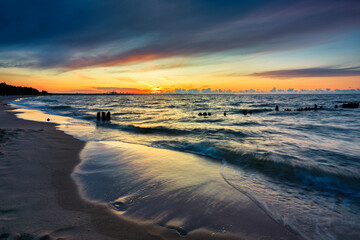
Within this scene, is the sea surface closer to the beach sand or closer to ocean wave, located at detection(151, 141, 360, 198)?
ocean wave, located at detection(151, 141, 360, 198)

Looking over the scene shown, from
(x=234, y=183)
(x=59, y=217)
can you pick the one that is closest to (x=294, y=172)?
(x=234, y=183)

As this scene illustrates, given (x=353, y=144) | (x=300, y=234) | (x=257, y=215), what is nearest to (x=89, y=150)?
(x=257, y=215)

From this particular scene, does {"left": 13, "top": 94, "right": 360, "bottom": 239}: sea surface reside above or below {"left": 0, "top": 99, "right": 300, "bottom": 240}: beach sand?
below

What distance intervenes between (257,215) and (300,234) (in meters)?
0.73

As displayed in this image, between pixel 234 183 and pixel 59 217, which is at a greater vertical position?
pixel 59 217

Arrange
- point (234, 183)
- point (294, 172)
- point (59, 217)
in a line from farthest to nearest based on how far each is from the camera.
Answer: point (294, 172) < point (234, 183) < point (59, 217)

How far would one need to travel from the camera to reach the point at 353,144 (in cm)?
1008

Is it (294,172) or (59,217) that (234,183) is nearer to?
(294,172)

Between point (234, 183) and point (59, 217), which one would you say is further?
point (234, 183)

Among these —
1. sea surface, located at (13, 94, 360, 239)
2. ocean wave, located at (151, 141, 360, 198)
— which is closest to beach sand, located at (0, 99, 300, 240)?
sea surface, located at (13, 94, 360, 239)

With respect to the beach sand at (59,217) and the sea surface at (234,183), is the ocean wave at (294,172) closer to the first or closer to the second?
the sea surface at (234,183)

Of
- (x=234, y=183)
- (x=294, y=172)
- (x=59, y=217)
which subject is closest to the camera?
(x=59, y=217)

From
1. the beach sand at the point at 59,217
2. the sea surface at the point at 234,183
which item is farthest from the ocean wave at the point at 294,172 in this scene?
the beach sand at the point at 59,217

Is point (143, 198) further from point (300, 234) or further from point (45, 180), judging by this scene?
point (300, 234)
